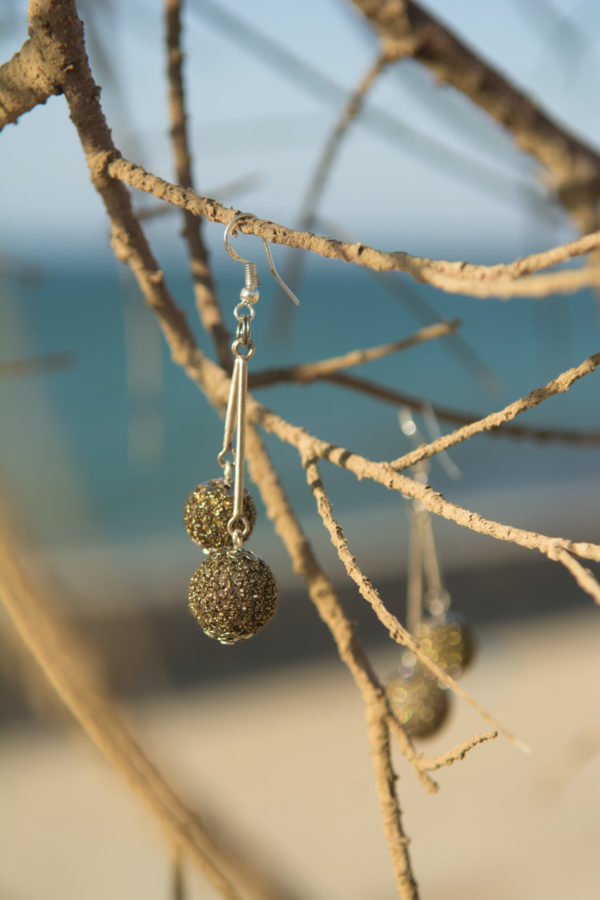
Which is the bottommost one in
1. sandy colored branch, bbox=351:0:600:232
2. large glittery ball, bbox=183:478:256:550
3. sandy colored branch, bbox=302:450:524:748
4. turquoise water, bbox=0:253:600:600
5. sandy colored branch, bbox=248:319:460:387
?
sandy colored branch, bbox=302:450:524:748

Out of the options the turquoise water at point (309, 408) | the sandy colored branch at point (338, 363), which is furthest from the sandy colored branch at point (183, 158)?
the turquoise water at point (309, 408)

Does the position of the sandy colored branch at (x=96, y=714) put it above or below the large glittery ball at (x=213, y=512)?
below

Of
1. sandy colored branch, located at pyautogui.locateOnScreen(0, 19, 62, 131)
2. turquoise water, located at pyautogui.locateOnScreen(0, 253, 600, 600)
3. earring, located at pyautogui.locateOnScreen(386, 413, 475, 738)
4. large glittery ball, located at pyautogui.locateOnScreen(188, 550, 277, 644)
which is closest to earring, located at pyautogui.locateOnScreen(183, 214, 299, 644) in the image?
large glittery ball, located at pyautogui.locateOnScreen(188, 550, 277, 644)

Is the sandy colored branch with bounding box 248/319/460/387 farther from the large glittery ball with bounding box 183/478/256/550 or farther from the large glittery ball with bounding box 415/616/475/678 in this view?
the large glittery ball with bounding box 415/616/475/678

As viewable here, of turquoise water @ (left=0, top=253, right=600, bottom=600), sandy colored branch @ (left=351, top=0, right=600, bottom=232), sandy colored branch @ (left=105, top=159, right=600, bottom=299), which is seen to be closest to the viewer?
sandy colored branch @ (left=105, top=159, right=600, bottom=299)

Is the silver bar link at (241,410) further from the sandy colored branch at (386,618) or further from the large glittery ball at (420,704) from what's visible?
the large glittery ball at (420,704)

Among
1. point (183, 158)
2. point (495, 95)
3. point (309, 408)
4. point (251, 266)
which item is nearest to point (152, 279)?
point (251, 266)
